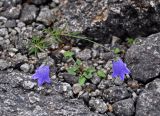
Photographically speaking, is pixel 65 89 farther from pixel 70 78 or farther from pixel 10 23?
pixel 10 23

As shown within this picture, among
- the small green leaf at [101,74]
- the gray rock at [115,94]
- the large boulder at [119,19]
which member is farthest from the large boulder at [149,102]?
the large boulder at [119,19]

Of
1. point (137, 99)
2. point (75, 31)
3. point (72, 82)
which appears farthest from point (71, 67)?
point (137, 99)

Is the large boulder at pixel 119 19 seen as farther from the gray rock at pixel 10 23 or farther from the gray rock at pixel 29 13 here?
the gray rock at pixel 10 23

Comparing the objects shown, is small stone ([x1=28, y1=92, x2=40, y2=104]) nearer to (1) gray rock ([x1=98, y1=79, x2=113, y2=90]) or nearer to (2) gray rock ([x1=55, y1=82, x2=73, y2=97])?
(2) gray rock ([x1=55, y1=82, x2=73, y2=97])

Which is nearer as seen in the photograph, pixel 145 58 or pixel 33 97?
pixel 33 97

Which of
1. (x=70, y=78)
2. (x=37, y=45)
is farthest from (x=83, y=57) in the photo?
(x=37, y=45)

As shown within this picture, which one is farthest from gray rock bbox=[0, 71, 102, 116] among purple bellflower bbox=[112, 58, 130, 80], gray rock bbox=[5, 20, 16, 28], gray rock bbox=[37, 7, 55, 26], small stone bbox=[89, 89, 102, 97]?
gray rock bbox=[37, 7, 55, 26]

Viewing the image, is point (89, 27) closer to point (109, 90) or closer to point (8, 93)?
point (109, 90)
